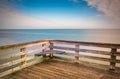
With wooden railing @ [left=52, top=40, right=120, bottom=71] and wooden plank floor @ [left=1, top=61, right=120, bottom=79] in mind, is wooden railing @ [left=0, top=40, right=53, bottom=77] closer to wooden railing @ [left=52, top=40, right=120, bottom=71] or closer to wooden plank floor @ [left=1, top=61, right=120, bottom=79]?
wooden plank floor @ [left=1, top=61, right=120, bottom=79]

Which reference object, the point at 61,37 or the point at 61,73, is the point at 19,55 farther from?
the point at 61,37

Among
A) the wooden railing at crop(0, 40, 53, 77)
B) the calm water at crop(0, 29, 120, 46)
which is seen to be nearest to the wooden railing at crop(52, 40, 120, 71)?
the wooden railing at crop(0, 40, 53, 77)

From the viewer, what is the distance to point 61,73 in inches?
→ 148

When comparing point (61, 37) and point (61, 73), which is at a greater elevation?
point (61, 73)

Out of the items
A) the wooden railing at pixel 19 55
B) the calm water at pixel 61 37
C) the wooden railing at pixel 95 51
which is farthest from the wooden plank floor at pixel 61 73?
the calm water at pixel 61 37

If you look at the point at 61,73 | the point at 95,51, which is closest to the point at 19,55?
the point at 61,73

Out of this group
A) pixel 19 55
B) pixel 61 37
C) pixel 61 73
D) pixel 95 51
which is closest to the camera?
pixel 61 73

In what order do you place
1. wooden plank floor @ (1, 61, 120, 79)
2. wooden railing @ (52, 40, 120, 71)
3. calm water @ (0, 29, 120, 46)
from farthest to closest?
calm water @ (0, 29, 120, 46), wooden railing @ (52, 40, 120, 71), wooden plank floor @ (1, 61, 120, 79)

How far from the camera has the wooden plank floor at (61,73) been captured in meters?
3.50

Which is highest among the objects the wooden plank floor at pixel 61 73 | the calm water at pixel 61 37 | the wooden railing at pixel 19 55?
the wooden railing at pixel 19 55

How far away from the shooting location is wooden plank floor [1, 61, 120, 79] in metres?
3.50

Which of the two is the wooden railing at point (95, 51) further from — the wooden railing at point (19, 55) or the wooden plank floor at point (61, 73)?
the wooden railing at point (19, 55)

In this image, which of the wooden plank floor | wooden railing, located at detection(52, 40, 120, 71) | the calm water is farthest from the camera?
the calm water

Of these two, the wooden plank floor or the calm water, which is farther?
the calm water
